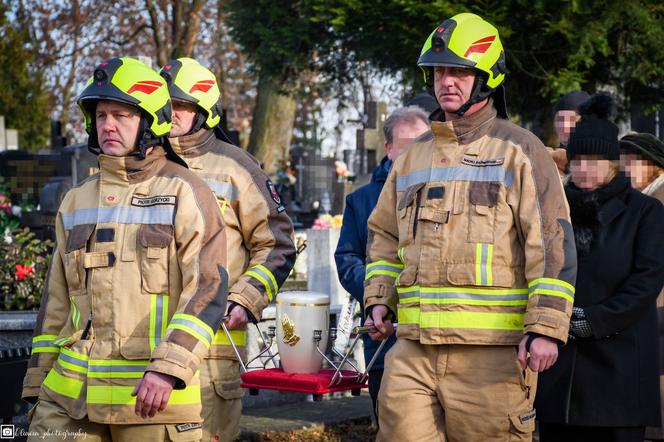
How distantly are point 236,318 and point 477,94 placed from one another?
1434 millimetres

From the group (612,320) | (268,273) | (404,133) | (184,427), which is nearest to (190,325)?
(184,427)

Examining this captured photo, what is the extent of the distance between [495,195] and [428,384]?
0.76 meters

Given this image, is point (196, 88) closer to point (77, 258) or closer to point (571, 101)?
point (77, 258)

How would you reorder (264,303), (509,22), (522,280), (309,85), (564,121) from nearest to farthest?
(522,280), (264,303), (564,121), (509,22), (309,85)

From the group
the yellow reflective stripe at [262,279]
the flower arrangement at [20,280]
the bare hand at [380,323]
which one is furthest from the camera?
the flower arrangement at [20,280]

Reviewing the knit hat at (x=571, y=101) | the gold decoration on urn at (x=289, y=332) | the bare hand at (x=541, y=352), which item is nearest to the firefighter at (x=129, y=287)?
the bare hand at (x=541, y=352)

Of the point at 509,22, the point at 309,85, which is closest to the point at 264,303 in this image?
the point at 509,22

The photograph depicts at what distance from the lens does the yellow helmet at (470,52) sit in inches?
177

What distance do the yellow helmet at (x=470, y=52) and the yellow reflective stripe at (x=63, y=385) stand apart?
5.87 feet

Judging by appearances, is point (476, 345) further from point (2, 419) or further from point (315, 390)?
point (2, 419)

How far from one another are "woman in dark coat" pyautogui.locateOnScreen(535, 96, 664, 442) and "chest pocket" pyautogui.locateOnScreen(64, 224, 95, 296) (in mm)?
2079

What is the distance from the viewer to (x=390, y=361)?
179 inches

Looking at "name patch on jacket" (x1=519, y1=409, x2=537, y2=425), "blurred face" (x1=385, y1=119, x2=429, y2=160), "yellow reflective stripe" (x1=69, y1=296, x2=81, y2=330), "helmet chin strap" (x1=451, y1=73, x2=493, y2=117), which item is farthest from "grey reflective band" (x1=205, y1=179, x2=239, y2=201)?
"name patch on jacket" (x1=519, y1=409, x2=537, y2=425)

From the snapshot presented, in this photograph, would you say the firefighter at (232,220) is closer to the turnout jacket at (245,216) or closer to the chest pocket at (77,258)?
the turnout jacket at (245,216)
